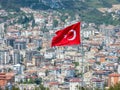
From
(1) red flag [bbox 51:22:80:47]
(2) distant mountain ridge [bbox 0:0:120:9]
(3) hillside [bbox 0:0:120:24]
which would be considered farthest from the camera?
(2) distant mountain ridge [bbox 0:0:120:9]

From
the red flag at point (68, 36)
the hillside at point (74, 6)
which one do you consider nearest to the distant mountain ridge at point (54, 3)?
the hillside at point (74, 6)

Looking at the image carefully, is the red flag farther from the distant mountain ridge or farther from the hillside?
the distant mountain ridge

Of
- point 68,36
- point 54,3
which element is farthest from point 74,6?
point 68,36

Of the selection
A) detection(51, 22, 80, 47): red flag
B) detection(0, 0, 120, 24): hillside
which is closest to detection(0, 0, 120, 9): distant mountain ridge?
detection(0, 0, 120, 24): hillside

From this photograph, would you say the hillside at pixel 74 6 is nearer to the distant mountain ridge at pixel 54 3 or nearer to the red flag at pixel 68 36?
the distant mountain ridge at pixel 54 3

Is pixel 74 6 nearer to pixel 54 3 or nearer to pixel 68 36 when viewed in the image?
pixel 54 3

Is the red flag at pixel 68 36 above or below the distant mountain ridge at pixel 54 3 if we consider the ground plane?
above

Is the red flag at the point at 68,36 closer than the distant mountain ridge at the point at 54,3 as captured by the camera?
Yes

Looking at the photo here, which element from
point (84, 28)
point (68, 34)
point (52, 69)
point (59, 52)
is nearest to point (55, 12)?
point (84, 28)
